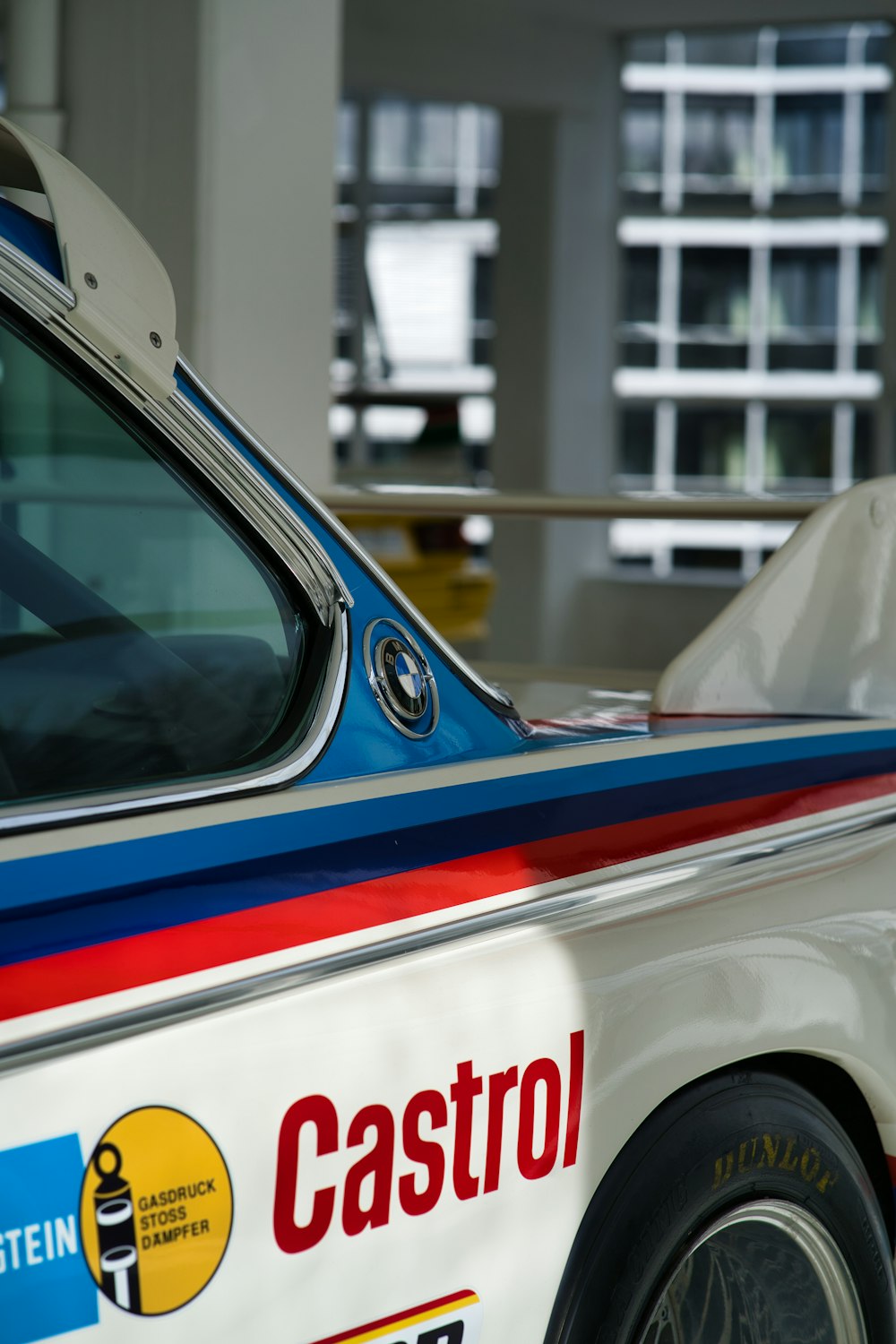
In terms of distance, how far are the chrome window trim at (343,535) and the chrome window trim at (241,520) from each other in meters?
0.03

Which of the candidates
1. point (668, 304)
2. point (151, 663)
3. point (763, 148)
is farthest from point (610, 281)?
point (151, 663)

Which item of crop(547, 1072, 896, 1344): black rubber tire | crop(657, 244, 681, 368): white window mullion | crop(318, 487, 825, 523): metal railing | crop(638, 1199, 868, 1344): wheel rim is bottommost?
crop(638, 1199, 868, 1344): wheel rim

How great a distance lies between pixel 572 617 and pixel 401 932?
10.8 meters

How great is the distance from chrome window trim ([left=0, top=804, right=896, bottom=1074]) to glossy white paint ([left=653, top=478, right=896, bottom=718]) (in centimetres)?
18

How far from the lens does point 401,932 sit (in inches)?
45.4

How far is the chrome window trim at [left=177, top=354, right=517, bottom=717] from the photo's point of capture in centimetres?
127

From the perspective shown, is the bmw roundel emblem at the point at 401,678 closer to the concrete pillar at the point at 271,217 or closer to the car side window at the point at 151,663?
the car side window at the point at 151,663

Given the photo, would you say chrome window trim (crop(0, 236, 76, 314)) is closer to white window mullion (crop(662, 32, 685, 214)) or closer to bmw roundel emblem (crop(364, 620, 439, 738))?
bmw roundel emblem (crop(364, 620, 439, 738))

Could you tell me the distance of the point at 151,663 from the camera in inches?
48.4

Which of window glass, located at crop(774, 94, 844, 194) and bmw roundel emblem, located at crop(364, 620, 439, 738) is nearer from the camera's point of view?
bmw roundel emblem, located at crop(364, 620, 439, 738)

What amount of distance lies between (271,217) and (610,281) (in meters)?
8.17

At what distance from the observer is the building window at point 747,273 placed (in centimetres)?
1188

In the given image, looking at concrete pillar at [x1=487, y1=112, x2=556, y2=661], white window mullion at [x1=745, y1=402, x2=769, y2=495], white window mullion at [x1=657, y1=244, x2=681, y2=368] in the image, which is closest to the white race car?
concrete pillar at [x1=487, y1=112, x2=556, y2=661]

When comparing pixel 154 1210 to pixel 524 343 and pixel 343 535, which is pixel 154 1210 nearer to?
pixel 343 535
